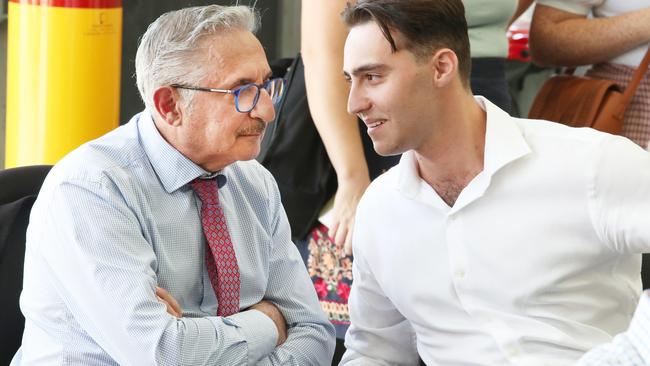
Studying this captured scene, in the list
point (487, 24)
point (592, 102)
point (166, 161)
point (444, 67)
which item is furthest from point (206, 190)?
point (592, 102)

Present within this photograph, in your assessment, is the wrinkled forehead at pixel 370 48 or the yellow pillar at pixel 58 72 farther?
the yellow pillar at pixel 58 72

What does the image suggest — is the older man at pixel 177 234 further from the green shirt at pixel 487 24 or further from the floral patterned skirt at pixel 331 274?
the green shirt at pixel 487 24

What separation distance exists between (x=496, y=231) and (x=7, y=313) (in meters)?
0.97

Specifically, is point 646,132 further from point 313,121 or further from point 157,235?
point 157,235

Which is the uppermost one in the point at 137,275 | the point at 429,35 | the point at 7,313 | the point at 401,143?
the point at 429,35

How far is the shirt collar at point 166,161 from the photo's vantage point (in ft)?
7.37

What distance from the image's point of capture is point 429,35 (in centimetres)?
222

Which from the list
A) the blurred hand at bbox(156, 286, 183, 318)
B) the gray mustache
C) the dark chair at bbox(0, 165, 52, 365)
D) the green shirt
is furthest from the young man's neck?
the dark chair at bbox(0, 165, 52, 365)

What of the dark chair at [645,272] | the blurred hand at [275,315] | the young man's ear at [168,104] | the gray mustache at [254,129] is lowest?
the blurred hand at [275,315]

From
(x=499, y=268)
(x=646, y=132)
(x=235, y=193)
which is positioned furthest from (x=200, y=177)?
(x=646, y=132)

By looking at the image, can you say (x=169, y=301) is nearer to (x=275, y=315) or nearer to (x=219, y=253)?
(x=219, y=253)

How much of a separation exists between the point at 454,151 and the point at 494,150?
10 cm

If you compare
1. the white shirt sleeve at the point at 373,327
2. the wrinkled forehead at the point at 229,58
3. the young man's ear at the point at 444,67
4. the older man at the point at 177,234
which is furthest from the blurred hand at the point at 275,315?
the young man's ear at the point at 444,67

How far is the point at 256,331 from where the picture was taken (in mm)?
2266
